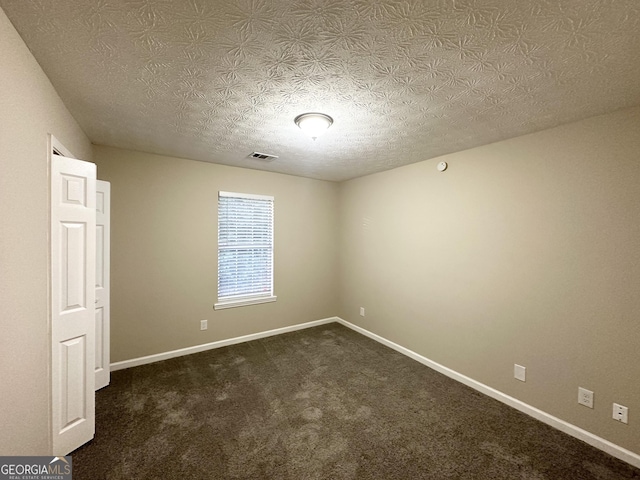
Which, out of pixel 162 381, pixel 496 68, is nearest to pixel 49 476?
pixel 162 381

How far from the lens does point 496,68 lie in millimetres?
1449

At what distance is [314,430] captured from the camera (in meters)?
2.10

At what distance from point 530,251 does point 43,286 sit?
3550mm

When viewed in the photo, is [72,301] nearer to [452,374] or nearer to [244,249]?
[244,249]

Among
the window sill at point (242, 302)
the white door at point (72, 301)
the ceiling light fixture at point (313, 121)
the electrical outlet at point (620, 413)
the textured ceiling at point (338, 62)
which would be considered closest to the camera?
the textured ceiling at point (338, 62)

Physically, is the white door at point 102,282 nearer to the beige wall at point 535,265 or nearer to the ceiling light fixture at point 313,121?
the ceiling light fixture at point 313,121

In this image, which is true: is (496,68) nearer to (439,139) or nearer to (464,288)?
(439,139)

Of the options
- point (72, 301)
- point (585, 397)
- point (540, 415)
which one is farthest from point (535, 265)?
point (72, 301)

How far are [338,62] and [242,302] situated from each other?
3.22 metres

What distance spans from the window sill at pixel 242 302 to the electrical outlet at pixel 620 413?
354cm

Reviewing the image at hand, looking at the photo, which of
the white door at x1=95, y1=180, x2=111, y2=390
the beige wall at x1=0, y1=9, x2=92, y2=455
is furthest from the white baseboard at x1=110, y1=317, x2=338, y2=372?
the beige wall at x1=0, y1=9, x2=92, y2=455

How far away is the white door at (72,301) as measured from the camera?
1697mm

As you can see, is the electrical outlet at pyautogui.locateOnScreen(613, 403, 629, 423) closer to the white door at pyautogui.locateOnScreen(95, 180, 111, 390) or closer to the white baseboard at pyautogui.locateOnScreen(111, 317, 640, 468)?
the white baseboard at pyautogui.locateOnScreen(111, 317, 640, 468)

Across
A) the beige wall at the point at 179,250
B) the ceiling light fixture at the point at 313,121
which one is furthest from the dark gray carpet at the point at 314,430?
the ceiling light fixture at the point at 313,121
